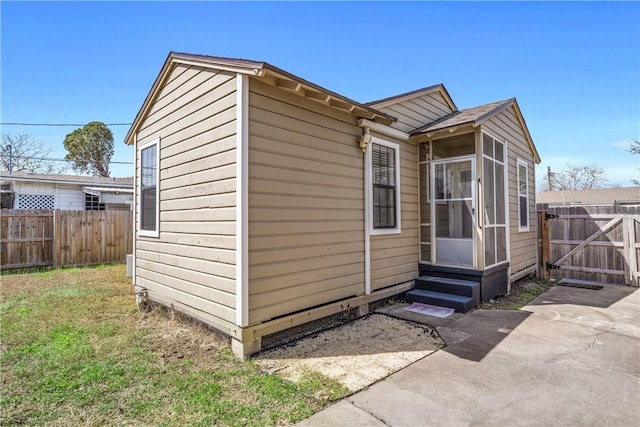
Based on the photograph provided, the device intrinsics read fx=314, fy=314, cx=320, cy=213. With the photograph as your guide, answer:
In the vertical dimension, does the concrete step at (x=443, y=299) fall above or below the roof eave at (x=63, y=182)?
below

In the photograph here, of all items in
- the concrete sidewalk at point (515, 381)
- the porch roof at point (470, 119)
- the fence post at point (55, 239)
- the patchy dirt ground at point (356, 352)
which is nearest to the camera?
the concrete sidewalk at point (515, 381)

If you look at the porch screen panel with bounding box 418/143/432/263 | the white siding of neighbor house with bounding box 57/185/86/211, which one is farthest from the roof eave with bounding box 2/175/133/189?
the porch screen panel with bounding box 418/143/432/263

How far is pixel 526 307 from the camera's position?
5508mm

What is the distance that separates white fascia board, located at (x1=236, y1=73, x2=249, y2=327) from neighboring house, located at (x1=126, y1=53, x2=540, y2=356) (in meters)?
0.01

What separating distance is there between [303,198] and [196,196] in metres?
1.41

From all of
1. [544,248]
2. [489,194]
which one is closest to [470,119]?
[489,194]

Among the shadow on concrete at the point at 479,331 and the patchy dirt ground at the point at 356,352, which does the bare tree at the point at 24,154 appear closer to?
the patchy dirt ground at the point at 356,352

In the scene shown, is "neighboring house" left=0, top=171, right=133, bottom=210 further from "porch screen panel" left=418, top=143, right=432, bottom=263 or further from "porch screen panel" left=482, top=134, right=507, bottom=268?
"porch screen panel" left=482, top=134, right=507, bottom=268

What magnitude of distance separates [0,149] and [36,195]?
14.7m

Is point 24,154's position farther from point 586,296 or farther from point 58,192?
point 586,296

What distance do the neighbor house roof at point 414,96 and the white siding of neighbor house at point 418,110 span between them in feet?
0.18

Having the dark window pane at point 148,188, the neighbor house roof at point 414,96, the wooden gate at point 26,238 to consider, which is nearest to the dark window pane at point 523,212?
the neighbor house roof at point 414,96

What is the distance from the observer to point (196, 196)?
4102mm

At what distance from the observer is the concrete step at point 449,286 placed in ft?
17.5
